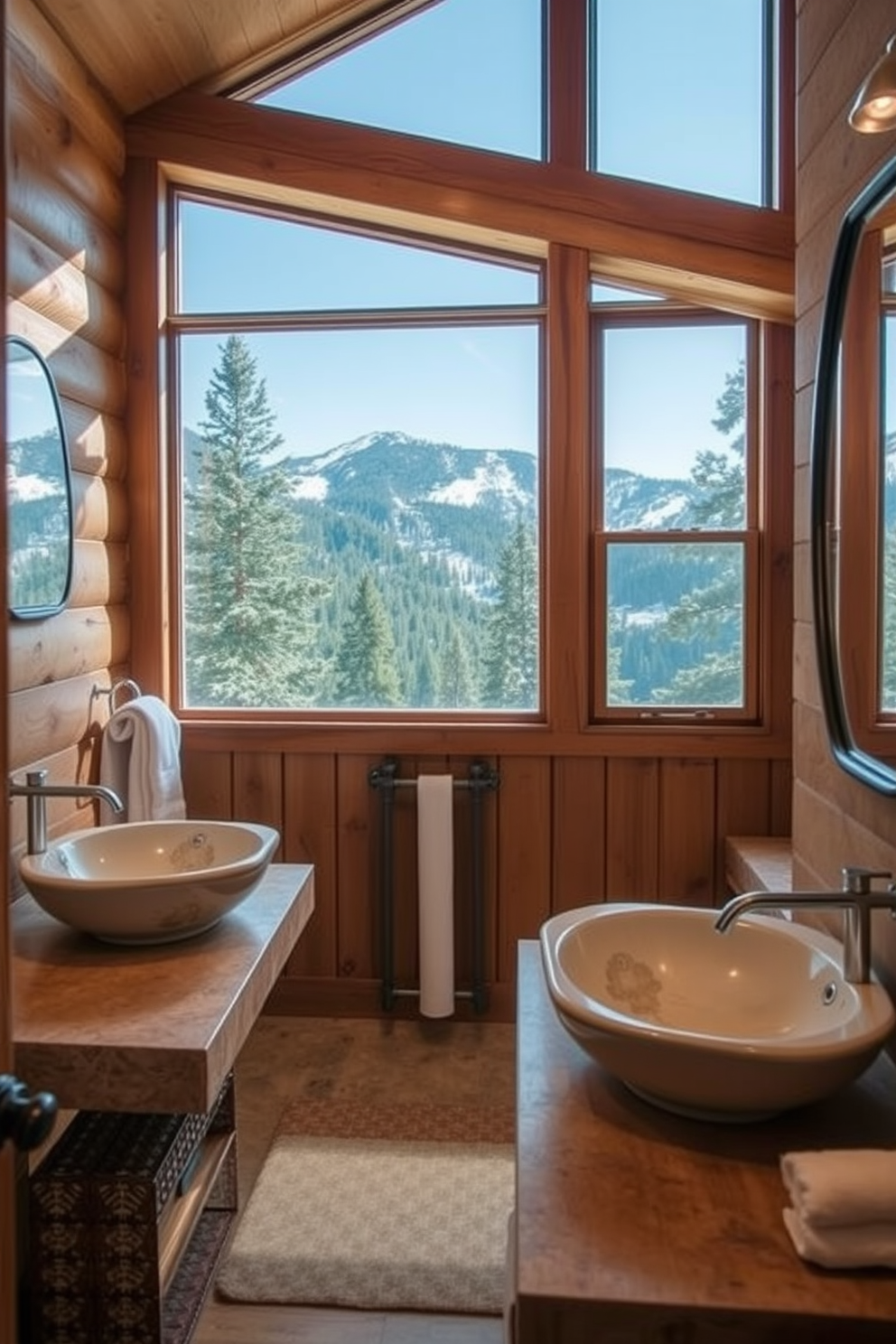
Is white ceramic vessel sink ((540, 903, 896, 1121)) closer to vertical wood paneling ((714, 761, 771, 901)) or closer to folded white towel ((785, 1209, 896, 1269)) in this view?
folded white towel ((785, 1209, 896, 1269))

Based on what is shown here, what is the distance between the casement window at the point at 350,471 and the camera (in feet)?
9.45

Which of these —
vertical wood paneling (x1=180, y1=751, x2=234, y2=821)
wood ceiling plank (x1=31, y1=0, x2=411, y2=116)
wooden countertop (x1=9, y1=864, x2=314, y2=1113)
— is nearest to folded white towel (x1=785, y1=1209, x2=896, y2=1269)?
wooden countertop (x1=9, y1=864, x2=314, y2=1113)

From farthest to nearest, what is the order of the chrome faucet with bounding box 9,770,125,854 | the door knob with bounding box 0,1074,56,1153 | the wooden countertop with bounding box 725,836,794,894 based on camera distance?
the wooden countertop with bounding box 725,836,794,894 → the chrome faucet with bounding box 9,770,125,854 → the door knob with bounding box 0,1074,56,1153

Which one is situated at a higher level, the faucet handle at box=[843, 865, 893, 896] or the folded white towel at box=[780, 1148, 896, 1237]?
the faucet handle at box=[843, 865, 893, 896]

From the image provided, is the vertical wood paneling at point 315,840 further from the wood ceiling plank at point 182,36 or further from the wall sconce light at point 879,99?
the wall sconce light at point 879,99

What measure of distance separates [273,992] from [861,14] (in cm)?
278

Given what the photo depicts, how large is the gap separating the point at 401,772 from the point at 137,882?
4.38 feet

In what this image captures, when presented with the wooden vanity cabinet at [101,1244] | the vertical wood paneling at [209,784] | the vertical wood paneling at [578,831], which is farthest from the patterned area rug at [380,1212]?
the vertical wood paneling at [209,784]

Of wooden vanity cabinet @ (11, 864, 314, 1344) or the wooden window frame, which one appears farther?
the wooden window frame

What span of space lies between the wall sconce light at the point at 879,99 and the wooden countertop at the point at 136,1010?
60.9 inches

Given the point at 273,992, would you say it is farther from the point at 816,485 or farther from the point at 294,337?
the point at 816,485

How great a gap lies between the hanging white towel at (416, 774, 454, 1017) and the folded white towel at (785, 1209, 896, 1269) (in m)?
1.87

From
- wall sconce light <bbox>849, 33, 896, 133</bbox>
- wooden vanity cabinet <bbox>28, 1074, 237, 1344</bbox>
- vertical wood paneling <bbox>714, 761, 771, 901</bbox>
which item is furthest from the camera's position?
vertical wood paneling <bbox>714, 761, 771, 901</bbox>

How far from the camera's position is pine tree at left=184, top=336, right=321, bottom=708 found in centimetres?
294
